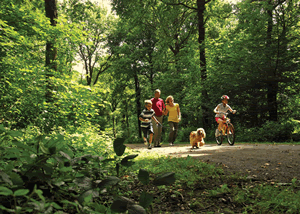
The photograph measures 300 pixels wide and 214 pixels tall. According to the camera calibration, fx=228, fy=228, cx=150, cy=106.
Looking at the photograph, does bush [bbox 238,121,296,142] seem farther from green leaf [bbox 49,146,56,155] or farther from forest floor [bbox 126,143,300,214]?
green leaf [bbox 49,146,56,155]

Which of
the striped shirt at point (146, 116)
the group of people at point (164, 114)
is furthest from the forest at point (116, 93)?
the group of people at point (164, 114)

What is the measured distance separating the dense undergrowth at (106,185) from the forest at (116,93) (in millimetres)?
13

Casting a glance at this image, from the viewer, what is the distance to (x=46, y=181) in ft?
5.32

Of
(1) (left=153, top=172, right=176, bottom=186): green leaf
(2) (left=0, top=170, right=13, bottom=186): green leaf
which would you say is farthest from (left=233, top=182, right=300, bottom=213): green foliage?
(2) (left=0, top=170, right=13, bottom=186): green leaf

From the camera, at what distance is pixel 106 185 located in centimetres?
164

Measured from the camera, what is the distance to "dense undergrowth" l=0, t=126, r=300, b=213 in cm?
150

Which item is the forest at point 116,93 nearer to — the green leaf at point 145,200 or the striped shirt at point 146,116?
the green leaf at point 145,200

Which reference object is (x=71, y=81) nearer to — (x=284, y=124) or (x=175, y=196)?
(x=175, y=196)

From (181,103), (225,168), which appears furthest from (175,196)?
(181,103)

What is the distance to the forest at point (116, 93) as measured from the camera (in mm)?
1646

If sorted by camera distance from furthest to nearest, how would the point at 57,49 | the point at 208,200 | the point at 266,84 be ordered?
the point at 266,84 < the point at 57,49 < the point at 208,200

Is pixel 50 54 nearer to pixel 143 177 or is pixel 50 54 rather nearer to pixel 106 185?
pixel 106 185

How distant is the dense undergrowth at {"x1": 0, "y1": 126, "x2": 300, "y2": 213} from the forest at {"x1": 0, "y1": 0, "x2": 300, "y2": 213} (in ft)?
0.04

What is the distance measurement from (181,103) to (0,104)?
51.1 feet
